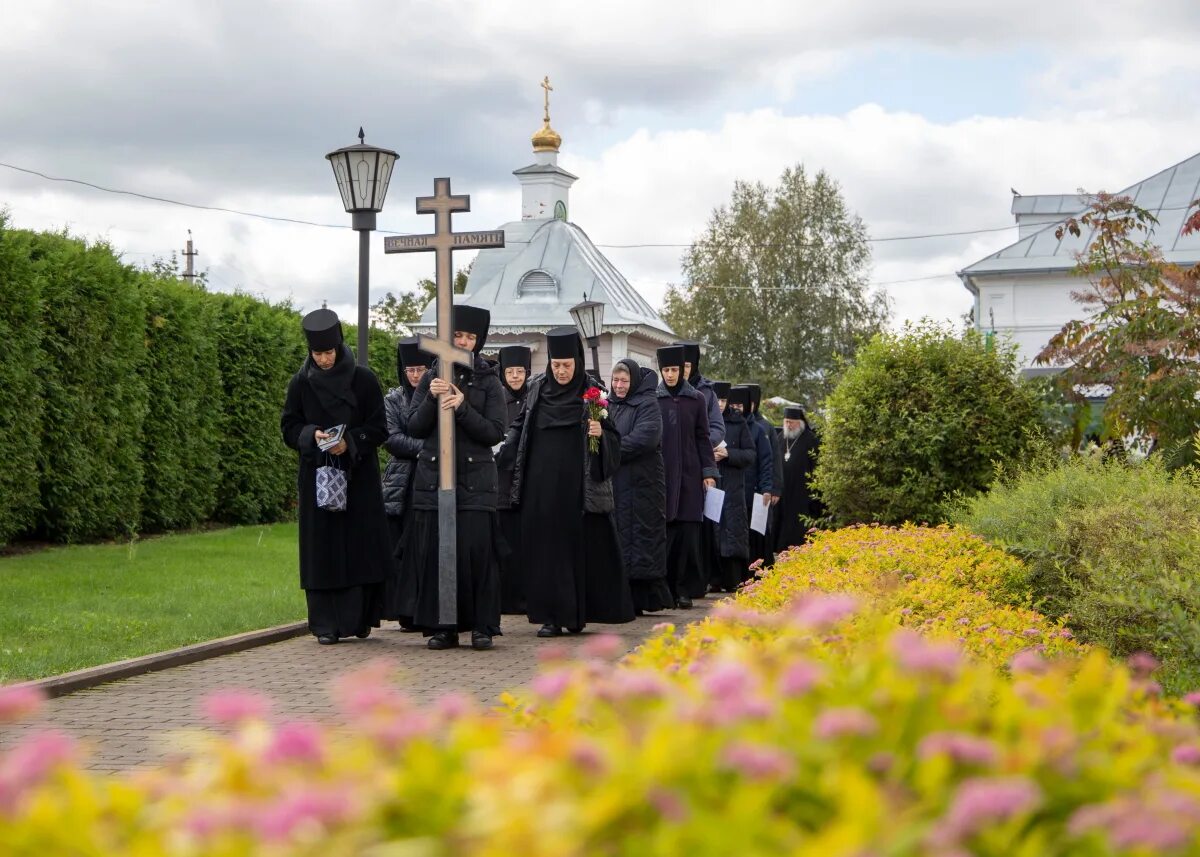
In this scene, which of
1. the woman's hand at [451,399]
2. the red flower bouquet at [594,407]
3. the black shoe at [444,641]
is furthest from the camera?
the red flower bouquet at [594,407]

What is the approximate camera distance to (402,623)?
39.0 feet

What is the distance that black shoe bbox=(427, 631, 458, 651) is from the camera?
11312 mm

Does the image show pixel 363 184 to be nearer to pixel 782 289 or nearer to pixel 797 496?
pixel 797 496

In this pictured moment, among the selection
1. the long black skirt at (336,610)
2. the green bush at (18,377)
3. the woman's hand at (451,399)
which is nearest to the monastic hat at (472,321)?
the woman's hand at (451,399)

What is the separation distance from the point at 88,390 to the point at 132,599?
5905 mm

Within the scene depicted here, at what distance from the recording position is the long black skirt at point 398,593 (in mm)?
11492

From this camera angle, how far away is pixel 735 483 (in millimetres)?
17672

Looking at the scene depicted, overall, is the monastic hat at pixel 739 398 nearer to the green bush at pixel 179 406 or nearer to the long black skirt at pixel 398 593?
the long black skirt at pixel 398 593

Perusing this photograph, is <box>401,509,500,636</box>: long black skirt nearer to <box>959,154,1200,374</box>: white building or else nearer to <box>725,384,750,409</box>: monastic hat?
<box>725,384,750,409</box>: monastic hat

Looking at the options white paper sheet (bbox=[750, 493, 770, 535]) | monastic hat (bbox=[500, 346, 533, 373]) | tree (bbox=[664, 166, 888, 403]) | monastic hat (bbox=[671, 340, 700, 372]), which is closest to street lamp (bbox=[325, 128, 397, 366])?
monastic hat (bbox=[500, 346, 533, 373])

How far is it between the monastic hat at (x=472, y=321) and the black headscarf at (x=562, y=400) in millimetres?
888

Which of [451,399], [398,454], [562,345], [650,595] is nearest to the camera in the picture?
[451,399]

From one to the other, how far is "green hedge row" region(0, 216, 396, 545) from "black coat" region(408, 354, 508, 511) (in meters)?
6.69

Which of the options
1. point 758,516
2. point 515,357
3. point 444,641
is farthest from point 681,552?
point 444,641
